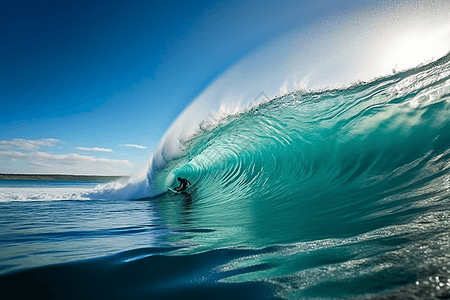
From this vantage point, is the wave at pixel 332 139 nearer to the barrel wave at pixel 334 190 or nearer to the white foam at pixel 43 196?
the barrel wave at pixel 334 190

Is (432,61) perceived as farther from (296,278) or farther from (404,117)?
(296,278)

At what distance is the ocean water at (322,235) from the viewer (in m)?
1.09

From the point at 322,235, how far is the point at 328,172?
316 cm

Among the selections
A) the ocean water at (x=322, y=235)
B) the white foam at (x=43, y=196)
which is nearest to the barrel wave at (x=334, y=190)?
A: the ocean water at (x=322, y=235)

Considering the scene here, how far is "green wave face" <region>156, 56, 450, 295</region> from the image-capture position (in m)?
1.78

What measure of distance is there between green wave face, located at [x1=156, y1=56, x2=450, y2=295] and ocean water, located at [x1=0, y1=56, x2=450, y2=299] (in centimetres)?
2

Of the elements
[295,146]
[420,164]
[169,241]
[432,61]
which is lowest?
[169,241]

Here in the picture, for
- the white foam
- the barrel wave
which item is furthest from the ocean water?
the white foam

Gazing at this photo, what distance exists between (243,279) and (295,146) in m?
5.58

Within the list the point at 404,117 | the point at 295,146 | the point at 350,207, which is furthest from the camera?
the point at 295,146

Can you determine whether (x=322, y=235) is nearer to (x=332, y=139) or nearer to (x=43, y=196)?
(x=332, y=139)

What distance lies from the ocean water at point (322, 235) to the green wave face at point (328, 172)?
0.02m

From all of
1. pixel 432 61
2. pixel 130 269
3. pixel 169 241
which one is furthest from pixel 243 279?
pixel 432 61

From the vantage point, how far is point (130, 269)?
1427mm
